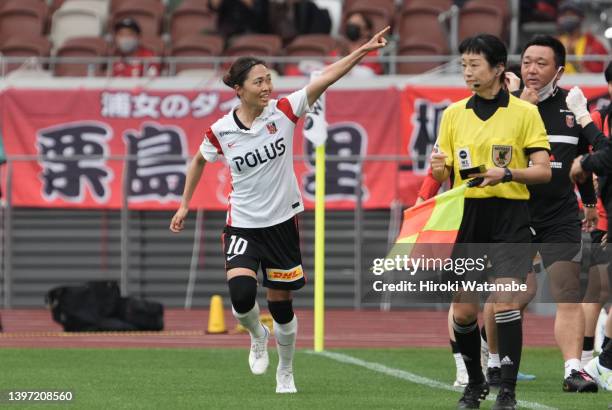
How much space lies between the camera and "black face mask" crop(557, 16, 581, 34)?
21344mm

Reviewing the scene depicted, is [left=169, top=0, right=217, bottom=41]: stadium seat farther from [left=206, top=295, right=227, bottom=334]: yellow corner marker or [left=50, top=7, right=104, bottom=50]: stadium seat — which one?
[left=206, top=295, right=227, bottom=334]: yellow corner marker

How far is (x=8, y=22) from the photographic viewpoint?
24.2 metres

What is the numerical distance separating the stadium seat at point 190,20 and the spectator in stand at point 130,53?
4.31 feet

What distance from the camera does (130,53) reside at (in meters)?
22.3

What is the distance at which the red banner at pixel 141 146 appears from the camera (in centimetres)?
2081

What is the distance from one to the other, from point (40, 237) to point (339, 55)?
5.10 meters

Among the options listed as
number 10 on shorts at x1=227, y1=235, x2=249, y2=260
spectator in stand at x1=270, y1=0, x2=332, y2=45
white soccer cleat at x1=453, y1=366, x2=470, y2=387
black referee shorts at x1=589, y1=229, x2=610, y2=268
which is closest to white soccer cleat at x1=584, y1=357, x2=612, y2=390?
black referee shorts at x1=589, y1=229, x2=610, y2=268

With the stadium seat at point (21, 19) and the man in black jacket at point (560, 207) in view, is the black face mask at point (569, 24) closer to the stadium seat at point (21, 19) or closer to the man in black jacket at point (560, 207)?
the stadium seat at point (21, 19)

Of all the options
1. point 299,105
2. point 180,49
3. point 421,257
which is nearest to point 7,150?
point 180,49

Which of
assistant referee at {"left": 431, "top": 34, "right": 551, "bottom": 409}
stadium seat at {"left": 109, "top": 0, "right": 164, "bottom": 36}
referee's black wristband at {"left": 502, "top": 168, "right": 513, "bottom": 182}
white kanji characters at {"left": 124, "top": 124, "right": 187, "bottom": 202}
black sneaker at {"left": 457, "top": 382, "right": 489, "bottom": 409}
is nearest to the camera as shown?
referee's black wristband at {"left": 502, "top": 168, "right": 513, "bottom": 182}

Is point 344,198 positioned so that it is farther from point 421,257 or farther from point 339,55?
point 421,257

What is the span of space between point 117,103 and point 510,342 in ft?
43.6

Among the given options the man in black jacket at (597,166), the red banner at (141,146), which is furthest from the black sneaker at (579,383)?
the red banner at (141,146)

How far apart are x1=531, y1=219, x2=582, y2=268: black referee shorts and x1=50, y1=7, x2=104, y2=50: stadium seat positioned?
48.7ft
